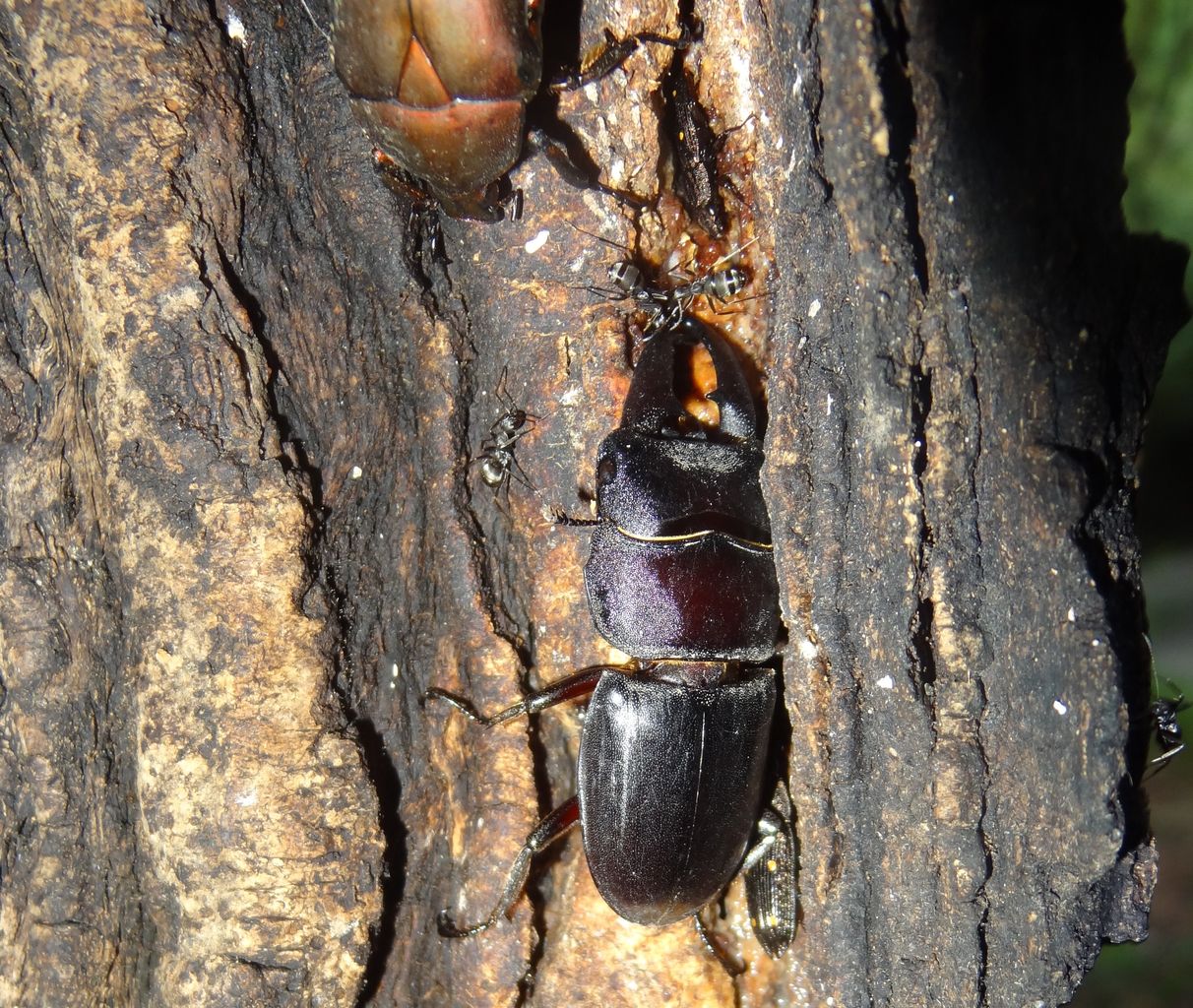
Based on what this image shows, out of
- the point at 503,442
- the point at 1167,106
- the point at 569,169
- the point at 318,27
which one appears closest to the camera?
the point at 318,27

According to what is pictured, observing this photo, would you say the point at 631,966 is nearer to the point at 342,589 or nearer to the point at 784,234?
the point at 342,589

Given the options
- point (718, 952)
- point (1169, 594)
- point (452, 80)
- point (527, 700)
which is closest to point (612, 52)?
point (452, 80)

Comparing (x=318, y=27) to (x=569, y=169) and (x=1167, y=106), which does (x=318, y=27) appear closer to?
(x=569, y=169)

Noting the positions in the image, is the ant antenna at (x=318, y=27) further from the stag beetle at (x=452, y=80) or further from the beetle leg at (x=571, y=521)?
the beetle leg at (x=571, y=521)

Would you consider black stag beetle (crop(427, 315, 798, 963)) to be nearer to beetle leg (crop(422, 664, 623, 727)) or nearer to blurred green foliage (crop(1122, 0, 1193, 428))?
beetle leg (crop(422, 664, 623, 727))

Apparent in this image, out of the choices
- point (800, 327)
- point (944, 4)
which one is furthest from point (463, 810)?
point (944, 4)

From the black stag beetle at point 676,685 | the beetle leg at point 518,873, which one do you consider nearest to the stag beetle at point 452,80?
the black stag beetle at point 676,685
